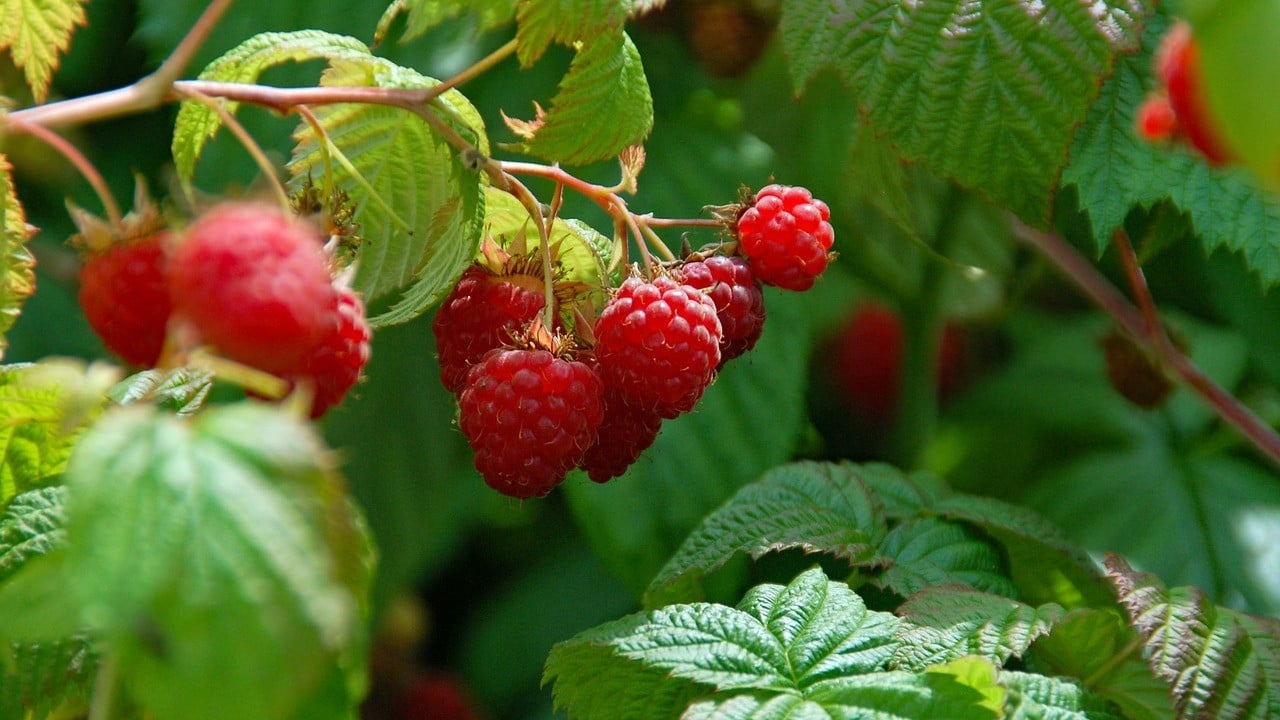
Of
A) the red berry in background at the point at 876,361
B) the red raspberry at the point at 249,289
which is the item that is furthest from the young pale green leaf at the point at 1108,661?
the red berry in background at the point at 876,361

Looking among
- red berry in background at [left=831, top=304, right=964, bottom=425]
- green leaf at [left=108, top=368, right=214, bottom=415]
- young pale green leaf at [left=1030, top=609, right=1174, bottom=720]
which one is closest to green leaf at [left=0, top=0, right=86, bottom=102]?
green leaf at [left=108, top=368, right=214, bottom=415]

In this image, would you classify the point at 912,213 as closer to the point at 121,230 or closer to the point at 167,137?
the point at 121,230

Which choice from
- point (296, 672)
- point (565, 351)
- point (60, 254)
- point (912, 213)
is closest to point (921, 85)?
point (912, 213)

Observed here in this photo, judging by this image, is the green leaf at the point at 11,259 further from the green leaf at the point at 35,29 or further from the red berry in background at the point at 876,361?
the red berry in background at the point at 876,361

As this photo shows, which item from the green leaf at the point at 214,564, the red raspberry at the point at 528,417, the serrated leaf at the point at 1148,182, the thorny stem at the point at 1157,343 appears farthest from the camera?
the thorny stem at the point at 1157,343

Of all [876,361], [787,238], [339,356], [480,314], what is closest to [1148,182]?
[787,238]

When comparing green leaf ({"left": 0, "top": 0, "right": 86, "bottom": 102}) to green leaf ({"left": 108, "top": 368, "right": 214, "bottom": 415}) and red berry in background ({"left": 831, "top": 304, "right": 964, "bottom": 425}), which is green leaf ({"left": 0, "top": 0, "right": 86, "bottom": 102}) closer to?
green leaf ({"left": 108, "top": 368, "right": 214, "bottom": 415})
